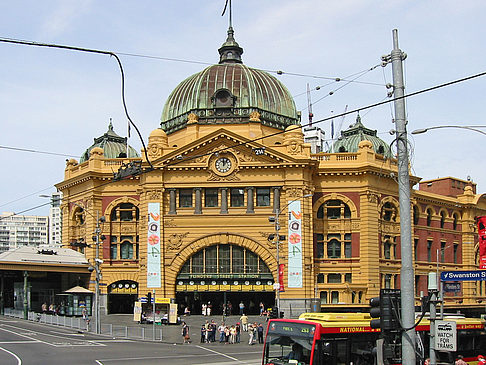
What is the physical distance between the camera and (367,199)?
206ft

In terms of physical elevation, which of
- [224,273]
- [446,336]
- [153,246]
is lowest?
[224,273]

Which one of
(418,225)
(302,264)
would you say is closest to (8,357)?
(302,264)

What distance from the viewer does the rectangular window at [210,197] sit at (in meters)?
62.3

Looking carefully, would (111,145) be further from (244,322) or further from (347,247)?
(244,322)

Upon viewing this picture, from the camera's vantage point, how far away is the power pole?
14953 mm

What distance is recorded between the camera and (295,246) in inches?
2370

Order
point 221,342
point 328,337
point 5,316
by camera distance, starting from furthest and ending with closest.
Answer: point 5,316 → point 221,342 → point 328,337

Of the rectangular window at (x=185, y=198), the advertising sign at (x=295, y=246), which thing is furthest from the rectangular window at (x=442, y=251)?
the rectangular window at (x=185, y=198)

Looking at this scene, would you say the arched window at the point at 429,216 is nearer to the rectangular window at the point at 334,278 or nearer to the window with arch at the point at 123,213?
the rectangular window at the point at 334,278

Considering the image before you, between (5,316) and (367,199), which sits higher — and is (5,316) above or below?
below

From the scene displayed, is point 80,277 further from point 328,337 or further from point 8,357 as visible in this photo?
point 328,337

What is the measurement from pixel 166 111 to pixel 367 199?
24.4 m

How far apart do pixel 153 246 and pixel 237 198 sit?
8.83 m

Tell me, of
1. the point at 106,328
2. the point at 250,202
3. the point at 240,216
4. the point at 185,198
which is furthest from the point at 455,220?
the point at 106,328
